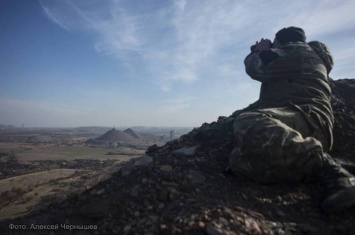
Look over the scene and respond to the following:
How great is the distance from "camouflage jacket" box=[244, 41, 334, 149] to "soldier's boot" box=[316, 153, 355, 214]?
610mm

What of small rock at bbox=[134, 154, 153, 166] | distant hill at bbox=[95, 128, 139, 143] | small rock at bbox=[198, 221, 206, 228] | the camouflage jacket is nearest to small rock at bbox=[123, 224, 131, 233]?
small rock at bbox=[198, 221, 206, 228]

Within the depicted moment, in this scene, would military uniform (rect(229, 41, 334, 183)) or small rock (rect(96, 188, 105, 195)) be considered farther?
small rock (rect(96, 188, 105, 195))

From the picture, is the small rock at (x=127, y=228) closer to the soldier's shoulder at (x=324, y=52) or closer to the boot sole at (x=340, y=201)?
the boot sole at (x=340, y=201)

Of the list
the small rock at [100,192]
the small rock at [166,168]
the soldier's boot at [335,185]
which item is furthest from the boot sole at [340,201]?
the small rock at [100,192]

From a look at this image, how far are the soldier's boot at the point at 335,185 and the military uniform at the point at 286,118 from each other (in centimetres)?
14

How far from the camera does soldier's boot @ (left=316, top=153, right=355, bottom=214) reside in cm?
258

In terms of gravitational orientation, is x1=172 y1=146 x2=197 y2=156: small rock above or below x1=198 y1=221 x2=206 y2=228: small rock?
above

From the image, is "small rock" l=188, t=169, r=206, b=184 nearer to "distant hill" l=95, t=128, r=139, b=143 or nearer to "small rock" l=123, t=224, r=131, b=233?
"small rock" l=123, t=224, r=131, b=233

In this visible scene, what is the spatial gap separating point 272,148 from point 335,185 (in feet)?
2.12

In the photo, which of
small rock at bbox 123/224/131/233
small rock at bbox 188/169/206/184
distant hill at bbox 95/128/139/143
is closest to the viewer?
small rock at bbox 123/224/131/233

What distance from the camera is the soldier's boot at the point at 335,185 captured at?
2576 mm

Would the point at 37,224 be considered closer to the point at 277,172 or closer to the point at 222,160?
the point at 222,160

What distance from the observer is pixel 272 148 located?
2.94 metres

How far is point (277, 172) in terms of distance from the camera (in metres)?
3.08
